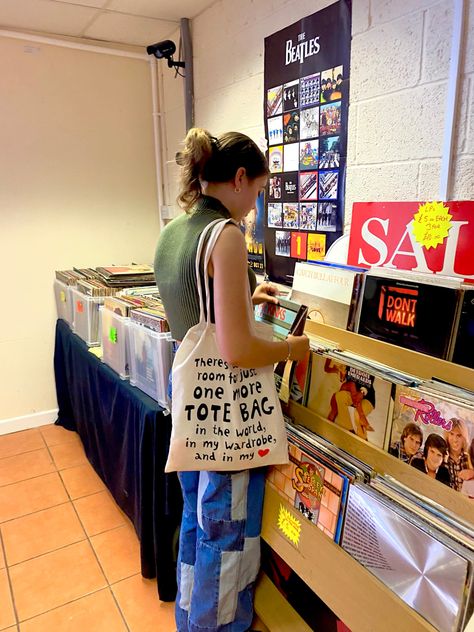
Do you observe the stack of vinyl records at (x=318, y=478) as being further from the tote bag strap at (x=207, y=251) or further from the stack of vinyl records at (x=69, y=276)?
the stack of vinyl records at (x=69, y=276)

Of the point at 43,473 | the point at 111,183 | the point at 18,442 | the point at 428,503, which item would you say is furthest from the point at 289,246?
the point at 18,442

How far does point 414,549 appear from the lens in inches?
32.0

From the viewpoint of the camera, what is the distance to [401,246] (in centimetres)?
130

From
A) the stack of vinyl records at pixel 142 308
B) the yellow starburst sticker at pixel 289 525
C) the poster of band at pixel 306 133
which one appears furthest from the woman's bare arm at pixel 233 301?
the poster of band at pixel 306 133

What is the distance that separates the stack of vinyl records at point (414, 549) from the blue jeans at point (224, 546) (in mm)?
297

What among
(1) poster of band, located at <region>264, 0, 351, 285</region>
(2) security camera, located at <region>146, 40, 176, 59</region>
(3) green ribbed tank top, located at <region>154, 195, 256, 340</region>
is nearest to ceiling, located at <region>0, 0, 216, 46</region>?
(2) security camera, located at <region>146, 40, 176, 59</region>

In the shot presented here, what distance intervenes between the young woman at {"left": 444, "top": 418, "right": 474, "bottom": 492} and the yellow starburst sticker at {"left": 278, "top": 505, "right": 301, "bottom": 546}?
0.38 m

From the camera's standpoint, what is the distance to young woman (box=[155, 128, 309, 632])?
99 centimetres

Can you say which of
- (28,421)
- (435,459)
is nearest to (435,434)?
(435,459)

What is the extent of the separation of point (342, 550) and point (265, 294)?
2.31 ft

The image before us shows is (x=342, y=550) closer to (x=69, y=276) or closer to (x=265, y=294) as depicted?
(x=265, y=294)

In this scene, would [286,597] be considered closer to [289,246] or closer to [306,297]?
[306,297]

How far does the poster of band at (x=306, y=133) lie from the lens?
1.55 metres

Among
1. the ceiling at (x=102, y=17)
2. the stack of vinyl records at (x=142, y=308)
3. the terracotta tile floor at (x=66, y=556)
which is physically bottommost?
the terracotta tile floor at (x=66, y=556)
